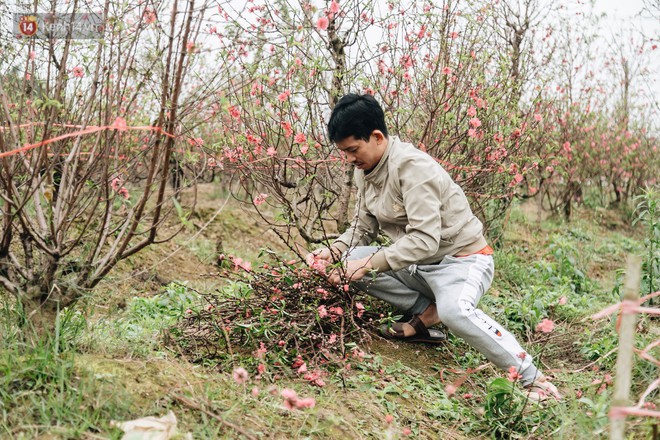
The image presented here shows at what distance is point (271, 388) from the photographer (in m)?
2.07

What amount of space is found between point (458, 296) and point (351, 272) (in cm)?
54

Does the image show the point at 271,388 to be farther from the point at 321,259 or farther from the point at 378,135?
the point at 378,135

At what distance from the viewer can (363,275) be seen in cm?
307

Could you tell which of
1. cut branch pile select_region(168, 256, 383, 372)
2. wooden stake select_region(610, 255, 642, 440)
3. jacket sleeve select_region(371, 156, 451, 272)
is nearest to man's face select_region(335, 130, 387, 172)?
jacket sleeve select_region(371, 156, 451, 272)

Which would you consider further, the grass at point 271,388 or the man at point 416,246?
the man at point 416,246

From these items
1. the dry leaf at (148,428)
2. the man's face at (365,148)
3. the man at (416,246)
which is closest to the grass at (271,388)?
the dry leaf at (148,428)

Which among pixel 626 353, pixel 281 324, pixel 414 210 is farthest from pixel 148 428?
pixel 414 210

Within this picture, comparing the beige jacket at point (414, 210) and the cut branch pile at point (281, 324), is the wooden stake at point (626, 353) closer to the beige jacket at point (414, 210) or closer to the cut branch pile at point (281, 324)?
the cut branch pile at point (281, 324)

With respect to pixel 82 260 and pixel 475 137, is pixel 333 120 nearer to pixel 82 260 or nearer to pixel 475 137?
pixel 82 260

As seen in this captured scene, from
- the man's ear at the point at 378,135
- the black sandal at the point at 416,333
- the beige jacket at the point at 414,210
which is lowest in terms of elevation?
the black sandal at the point at 416,333

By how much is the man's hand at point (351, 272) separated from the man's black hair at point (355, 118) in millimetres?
623

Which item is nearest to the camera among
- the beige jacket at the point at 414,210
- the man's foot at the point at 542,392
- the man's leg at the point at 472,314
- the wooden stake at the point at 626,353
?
the wooden stake at the point at 626,353

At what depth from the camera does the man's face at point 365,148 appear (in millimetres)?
2959

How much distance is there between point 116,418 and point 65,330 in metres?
0.51
